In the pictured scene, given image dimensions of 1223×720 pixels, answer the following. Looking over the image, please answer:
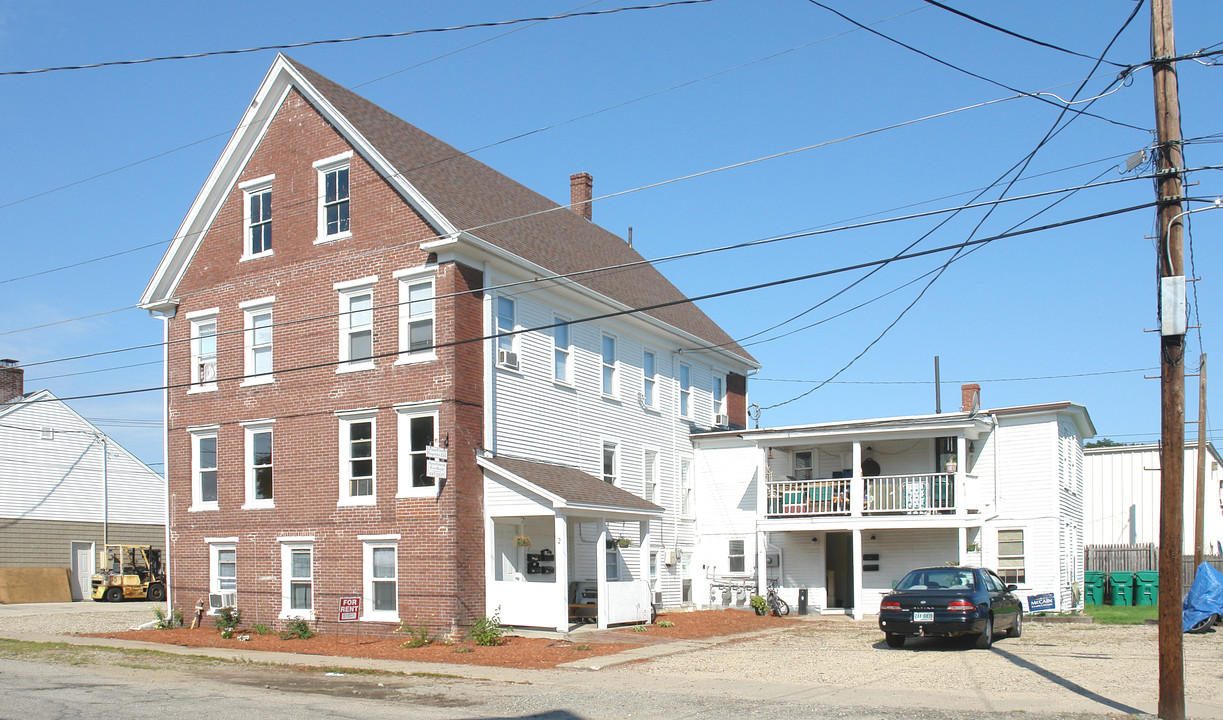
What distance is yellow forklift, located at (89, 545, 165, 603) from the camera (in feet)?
129

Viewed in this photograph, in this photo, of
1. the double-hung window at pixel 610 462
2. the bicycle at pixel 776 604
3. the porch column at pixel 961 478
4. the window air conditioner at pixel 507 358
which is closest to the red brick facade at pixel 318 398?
the window air conditioner at pixel 507 358

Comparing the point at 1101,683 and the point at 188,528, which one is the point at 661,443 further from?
the point at 1101,683

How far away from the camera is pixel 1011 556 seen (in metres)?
26.1

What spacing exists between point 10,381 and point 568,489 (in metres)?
30.6

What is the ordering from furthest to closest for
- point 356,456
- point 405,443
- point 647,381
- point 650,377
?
point 650,377, point 647,381, point 356,456, point 405,443

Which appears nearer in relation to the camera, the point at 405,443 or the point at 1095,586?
the point at 405,443

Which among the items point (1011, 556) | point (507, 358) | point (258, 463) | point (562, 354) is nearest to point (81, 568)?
point (258, 463)

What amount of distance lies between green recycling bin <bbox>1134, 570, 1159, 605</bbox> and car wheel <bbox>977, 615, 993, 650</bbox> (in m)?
15.5

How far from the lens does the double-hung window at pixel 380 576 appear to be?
21.5 meters

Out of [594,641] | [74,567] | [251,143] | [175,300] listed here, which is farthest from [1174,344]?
[74,567]

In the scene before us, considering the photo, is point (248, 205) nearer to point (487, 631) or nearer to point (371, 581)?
point (371, 581)

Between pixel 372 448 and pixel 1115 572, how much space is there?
2297 cm

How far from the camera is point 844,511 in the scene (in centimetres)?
2620

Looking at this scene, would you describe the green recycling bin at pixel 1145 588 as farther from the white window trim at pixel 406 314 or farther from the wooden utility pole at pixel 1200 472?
the white window trim at pixel 406 314
